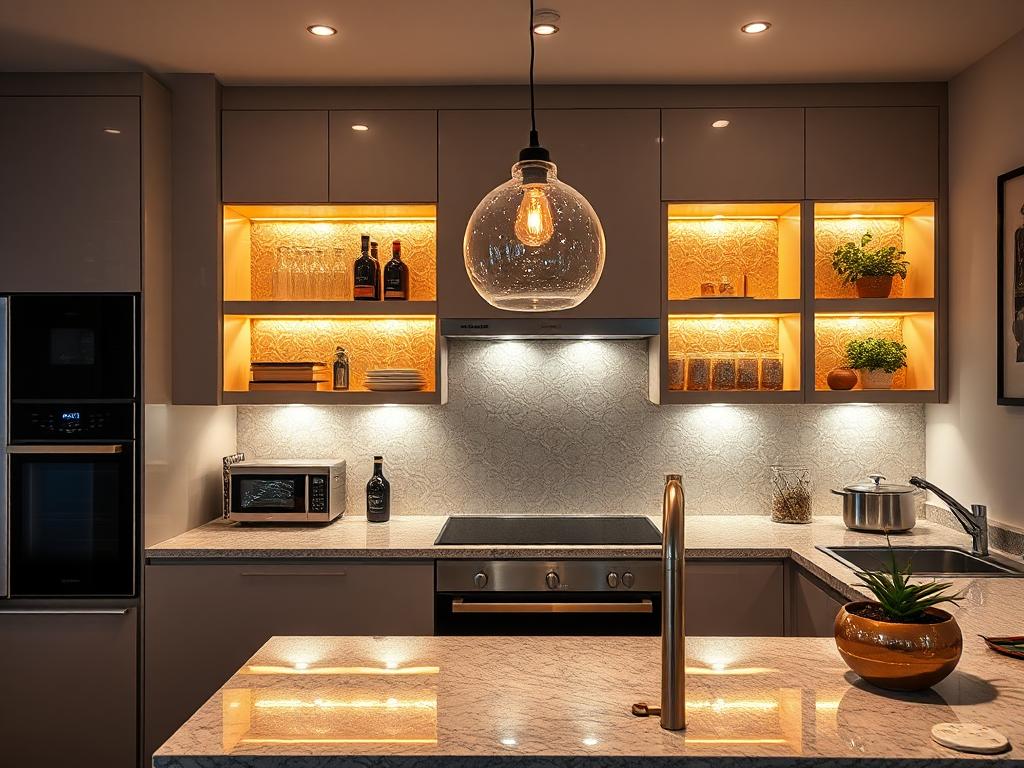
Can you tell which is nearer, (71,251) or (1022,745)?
(1022,745)

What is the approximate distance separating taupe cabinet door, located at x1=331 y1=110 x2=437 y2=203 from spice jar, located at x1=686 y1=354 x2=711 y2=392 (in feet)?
4.13

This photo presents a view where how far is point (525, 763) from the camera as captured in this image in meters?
1.22

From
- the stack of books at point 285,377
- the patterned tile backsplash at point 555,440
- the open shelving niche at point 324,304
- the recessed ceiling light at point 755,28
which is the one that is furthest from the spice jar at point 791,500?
the stack of books at point 285,377

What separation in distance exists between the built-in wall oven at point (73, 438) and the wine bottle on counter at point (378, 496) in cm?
87

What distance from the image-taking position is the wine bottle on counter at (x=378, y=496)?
333 cm

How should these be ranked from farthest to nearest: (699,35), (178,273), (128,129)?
(178,273)
(128,129)
(699,35)

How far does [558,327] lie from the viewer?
317cm

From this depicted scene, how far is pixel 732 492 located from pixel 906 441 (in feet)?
2.50

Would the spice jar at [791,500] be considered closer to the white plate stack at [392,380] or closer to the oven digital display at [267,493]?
the white plate stack at [392,380]

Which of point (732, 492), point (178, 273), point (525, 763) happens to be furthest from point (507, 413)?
point (525, 763)

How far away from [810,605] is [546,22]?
6.73 feet

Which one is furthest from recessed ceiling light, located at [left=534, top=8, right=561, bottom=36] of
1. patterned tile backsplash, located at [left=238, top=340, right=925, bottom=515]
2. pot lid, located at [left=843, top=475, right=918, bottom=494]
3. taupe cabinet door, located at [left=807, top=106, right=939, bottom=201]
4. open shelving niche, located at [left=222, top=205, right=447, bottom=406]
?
pot lid, located at [left=843, top=475, right=918, bottom=494]

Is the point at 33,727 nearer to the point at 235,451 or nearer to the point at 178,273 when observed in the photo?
the point at 235,451

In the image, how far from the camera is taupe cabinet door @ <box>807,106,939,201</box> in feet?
10.4
